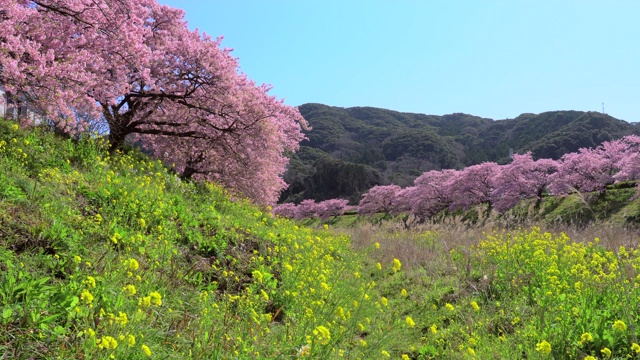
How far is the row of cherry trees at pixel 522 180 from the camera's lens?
3275cm

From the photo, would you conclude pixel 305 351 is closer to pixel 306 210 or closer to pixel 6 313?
pixel 6 313

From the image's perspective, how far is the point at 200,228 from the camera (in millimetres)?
6977

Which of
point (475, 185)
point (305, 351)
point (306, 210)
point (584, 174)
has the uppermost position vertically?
point (584, 174)

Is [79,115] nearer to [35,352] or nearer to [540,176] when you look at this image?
[35,352]

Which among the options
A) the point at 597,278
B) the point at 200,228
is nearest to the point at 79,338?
the point at 200,228

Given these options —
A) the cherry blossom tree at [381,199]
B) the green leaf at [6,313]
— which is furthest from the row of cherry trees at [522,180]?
the green leaf at [6,313]

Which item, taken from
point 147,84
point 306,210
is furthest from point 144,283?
point 306,210

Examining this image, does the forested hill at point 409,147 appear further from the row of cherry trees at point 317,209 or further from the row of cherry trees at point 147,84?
the row of cherry trees at point 147,84

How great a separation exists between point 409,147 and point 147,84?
136 m

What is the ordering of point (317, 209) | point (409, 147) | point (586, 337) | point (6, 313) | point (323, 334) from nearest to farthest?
1. point (6, 313)
2. point (323, 334)
3. point (586, 337)
4. point (317, 209)
5. point (409, 147)

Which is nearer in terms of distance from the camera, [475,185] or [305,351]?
[305,351]

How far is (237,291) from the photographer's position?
5379 millimetres

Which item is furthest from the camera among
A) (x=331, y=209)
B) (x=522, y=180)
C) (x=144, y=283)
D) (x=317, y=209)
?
(x=317, y=209)

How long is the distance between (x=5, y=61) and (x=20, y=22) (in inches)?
82.5
